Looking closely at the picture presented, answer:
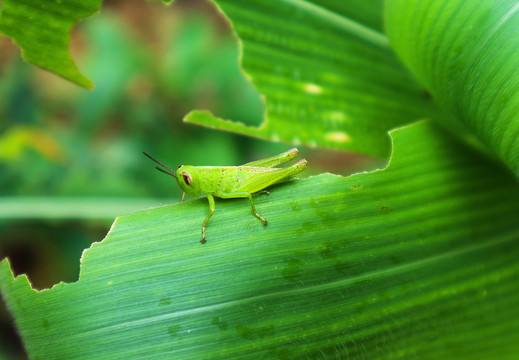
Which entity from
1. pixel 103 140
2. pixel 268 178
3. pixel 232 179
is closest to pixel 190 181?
pixel 232 179

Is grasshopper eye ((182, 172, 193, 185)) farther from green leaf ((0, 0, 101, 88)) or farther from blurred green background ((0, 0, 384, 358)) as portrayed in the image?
blurred green background ((0, 0, 384, 358))

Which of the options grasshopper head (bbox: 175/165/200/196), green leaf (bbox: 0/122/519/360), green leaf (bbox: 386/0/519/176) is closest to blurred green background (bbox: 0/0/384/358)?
grasshopper head (bbox: 175/165/200/196)

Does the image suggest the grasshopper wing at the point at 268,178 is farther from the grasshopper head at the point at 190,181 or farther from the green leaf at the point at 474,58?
the green leaf at the point at 474,58

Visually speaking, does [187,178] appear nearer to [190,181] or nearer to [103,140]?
[190,181]

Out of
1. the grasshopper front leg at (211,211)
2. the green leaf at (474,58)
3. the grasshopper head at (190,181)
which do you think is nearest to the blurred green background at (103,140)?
the grasshopper head at (190,181)

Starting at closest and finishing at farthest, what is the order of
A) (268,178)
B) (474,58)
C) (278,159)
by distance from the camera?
(474,58), (268,178), (278,159)

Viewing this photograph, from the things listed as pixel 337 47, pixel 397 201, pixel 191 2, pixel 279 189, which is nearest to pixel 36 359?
pixel 279 189
